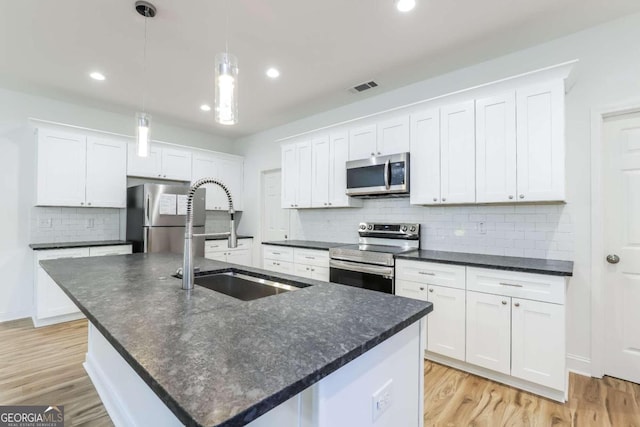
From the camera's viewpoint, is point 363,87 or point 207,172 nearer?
point 363,87

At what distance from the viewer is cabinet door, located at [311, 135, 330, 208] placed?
3.96 m

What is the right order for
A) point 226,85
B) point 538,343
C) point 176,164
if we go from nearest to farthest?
point 226,85 → point 538,343 → point 176,164

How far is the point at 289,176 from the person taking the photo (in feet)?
14.6

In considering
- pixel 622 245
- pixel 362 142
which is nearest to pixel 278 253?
pixel 362 142

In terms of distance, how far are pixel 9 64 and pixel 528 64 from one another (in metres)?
4.97

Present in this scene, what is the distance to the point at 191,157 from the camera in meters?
5.01

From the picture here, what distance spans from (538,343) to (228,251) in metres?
4.23

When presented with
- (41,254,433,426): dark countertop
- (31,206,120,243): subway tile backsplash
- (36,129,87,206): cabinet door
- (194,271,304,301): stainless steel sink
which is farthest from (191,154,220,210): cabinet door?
(41,254,433,426): dark countertop

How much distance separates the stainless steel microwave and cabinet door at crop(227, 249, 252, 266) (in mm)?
2476

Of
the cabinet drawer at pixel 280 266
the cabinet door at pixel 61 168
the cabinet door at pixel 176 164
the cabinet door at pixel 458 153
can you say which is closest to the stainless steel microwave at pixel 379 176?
the cabinet door at pixel 458 153

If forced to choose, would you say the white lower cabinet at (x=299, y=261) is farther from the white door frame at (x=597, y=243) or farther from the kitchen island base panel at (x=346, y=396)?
the white door frame at (x=597, y=243)

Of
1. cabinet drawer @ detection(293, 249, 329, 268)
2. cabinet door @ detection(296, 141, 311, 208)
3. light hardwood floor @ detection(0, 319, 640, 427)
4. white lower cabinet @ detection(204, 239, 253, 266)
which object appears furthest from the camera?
white lower cabinet @ detection(204, 239, 253, 266)

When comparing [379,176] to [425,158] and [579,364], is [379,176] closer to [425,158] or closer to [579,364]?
[425,158]

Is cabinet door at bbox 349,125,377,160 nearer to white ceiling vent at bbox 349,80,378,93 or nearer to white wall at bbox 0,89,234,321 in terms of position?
white ceiling vent at bbox 349,80,378,93
